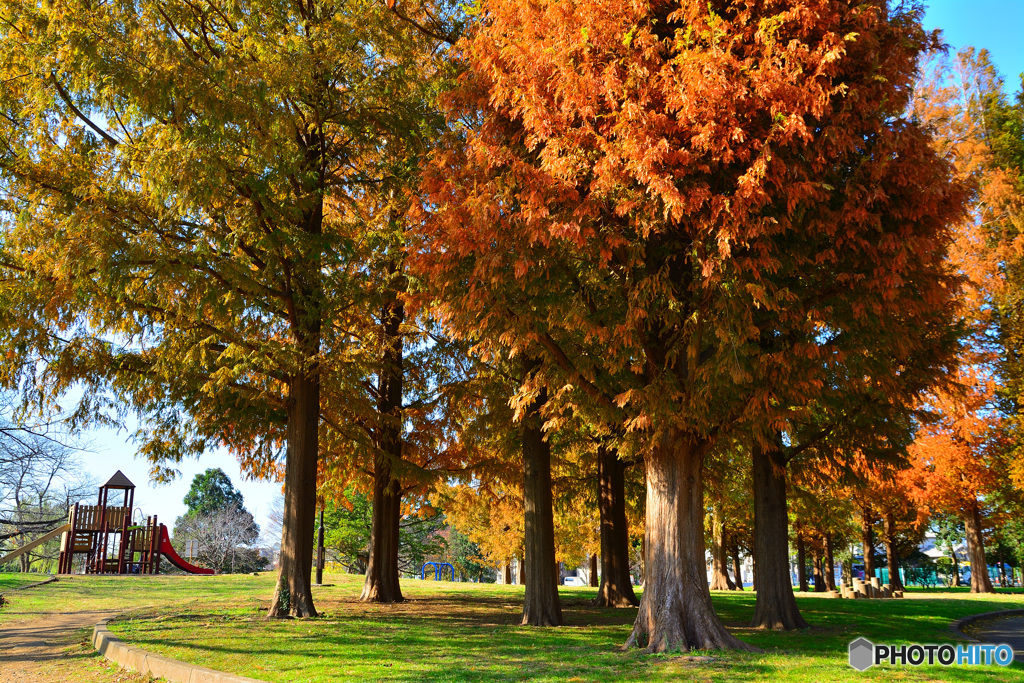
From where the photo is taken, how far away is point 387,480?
58.4 feet

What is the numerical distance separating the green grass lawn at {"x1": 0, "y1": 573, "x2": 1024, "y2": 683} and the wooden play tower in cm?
759

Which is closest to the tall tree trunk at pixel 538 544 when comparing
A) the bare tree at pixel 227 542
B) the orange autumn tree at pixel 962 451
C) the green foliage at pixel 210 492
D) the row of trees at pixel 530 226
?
the row of trees at pixel 530 226

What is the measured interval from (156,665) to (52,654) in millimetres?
2826

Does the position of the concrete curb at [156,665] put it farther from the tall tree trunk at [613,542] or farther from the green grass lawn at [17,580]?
the tall tree trunk at [613,542]

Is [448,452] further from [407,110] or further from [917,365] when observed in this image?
[917,365]

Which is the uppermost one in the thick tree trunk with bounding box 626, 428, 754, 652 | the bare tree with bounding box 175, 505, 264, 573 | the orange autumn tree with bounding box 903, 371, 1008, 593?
the orange autumn tree with bounding box 903, 371, 1008, 593

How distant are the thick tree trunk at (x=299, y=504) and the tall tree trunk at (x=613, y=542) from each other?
7.77 meters

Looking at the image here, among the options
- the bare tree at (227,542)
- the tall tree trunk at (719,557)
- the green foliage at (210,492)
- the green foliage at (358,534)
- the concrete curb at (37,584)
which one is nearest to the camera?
the concrete curb at (37,584)

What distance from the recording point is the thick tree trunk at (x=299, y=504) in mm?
12891

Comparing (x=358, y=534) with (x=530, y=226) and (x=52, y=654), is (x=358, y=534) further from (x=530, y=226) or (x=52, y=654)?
(x=530, y=226)

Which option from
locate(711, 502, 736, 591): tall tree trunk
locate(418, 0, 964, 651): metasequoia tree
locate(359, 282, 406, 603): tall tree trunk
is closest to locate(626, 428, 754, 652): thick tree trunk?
locate(418, 0, 964, 651): metasequoia tree

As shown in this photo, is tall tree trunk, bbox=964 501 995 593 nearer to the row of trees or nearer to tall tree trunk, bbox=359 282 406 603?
the row of trees

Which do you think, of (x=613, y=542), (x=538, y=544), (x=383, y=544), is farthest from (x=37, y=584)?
(x=613, y=542)

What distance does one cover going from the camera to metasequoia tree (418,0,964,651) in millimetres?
8305
